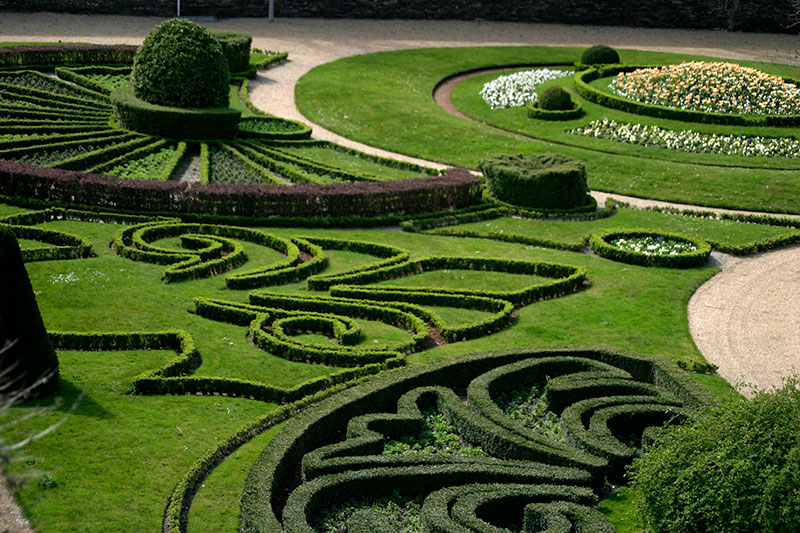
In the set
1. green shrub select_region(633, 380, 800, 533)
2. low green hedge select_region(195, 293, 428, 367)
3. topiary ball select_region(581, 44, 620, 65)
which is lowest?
low green hedge select_region(195, 293, 428, 367)

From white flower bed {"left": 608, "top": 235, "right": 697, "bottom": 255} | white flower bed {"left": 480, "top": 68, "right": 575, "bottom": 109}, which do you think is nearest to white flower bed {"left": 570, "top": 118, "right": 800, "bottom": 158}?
white flower bed {"left": 480, "top": 68, "right": 575, "bottom": 109}

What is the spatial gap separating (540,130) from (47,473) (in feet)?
76.0

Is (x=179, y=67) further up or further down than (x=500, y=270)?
further up

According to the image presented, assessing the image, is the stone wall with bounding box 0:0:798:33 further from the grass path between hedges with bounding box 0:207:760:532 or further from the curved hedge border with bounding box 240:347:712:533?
the curved hedge border with bounding box 240:347:712:533

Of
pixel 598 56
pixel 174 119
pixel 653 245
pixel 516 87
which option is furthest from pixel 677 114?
pixel 174 119

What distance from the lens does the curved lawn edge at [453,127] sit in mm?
26250

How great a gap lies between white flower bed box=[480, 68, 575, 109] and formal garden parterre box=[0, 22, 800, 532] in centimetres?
399

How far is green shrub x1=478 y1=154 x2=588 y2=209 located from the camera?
23.8 metres

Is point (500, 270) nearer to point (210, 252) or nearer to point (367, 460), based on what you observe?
point (210, 252)

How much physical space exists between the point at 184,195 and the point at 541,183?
8.84 m

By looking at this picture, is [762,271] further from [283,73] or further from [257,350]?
[283,73]

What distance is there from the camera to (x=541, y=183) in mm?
23844

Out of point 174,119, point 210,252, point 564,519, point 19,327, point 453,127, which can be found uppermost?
point 174,119

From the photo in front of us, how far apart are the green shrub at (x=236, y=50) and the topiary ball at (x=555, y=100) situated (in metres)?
11.4
